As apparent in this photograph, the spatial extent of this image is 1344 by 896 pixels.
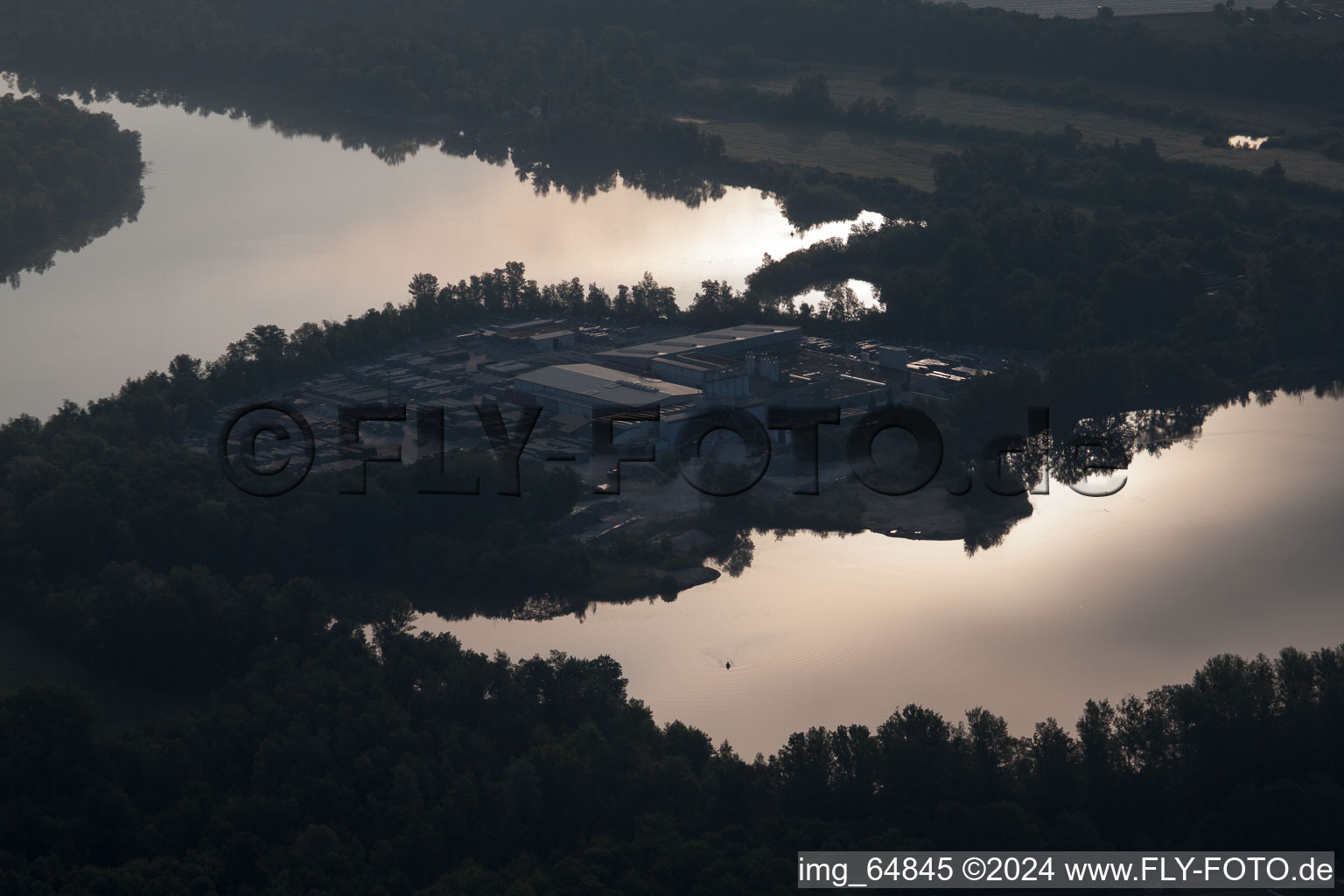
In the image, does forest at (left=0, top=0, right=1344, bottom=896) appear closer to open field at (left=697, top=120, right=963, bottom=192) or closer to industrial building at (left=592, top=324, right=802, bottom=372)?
open field at (left=697, top=120, right=963, bottom=192)

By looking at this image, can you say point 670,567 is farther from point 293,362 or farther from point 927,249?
point 927,249

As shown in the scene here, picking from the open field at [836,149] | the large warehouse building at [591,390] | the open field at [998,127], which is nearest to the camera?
the large warehouse building at [591,390]

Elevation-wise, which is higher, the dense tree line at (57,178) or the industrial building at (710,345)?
the dense tree line at (57,178)

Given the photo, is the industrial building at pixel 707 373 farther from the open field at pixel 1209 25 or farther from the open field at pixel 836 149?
the open field at pixel 1209 25

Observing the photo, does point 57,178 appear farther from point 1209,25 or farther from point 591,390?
point 1209,25

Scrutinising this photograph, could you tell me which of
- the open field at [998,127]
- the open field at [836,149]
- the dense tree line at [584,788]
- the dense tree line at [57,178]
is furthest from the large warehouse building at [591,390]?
the open field at [998,127]

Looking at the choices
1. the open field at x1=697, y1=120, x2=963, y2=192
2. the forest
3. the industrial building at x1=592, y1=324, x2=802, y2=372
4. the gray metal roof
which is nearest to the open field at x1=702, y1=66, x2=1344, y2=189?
the open field at x1=697, y1=120, x2=963, y2=192

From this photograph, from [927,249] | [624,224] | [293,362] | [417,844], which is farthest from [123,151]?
[417,844]
